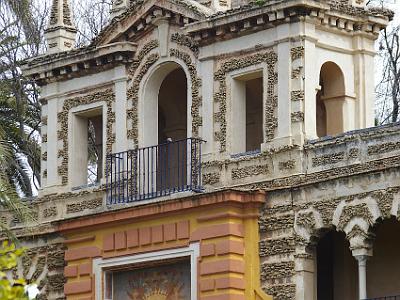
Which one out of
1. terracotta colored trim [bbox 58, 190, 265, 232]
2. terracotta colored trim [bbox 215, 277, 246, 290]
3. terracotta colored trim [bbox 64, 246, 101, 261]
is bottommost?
terracotta colored trim [bbox 215, 277, 246, 290]

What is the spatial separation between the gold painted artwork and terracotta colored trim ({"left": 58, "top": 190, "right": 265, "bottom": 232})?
43.0 inches

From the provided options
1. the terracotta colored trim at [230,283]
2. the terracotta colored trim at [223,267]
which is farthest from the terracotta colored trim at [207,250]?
Result: the terracotta colored trim at [230,283]

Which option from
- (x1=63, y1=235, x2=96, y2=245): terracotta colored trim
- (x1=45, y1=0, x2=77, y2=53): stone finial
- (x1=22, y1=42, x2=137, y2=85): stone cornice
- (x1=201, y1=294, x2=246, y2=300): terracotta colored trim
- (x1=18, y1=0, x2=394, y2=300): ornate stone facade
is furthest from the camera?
(x1=45, y1=0, x2=77, y2=53): stone finial

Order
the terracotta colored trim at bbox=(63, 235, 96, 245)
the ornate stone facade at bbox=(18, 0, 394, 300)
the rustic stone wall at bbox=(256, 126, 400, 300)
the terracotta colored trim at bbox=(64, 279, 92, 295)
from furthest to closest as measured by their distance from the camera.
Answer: the terracotta colored trim at bbox=(63, 235, 96, 245), the terracotta colored trim at bbox=(64, 279, 92, 295), the ornate stone facade at bbox=(18, 0, 394, 300), the rustic stone wall at bbox=(256, 126, 400, 300)

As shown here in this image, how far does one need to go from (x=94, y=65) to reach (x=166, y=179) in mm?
3177

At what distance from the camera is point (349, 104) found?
113 feet

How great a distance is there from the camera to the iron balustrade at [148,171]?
115 feet

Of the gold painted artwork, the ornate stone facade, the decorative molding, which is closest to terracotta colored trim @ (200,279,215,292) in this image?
the ornate stone facade

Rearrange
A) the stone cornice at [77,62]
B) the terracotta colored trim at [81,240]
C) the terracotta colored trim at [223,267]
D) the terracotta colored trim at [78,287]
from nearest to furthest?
the terracotta colored trim at [223,267], the terracotta colored trim at [78,287], the terracotta colored trim at [81,240], the stone cornice at [77,62]

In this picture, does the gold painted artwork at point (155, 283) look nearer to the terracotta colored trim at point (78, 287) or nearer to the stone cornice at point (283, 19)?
the terracotta colored trim at point (78, 287)

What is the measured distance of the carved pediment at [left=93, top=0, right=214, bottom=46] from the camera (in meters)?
35.0

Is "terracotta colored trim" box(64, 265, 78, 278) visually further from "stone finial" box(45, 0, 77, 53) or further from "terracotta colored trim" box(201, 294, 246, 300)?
"stone finial" box(45, 0, 77, 53)

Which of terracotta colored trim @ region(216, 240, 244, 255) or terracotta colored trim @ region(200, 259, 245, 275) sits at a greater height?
terracotta colored trim @ region(216, 240, 244, 255)

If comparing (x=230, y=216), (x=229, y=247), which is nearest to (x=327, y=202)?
(x=230, y=216)
